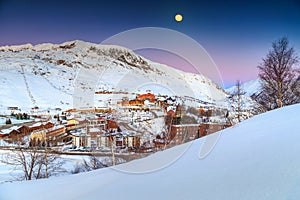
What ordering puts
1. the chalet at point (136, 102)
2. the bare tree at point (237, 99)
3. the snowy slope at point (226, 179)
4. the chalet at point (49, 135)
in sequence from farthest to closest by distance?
the bare tree at point (237, 99) → the chalet at point (49, 135) → the chalet at point (136, 102) → the snowy slope at point (226, 179)

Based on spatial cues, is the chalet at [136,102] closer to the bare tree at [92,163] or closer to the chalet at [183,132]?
the chalet at [183,132]

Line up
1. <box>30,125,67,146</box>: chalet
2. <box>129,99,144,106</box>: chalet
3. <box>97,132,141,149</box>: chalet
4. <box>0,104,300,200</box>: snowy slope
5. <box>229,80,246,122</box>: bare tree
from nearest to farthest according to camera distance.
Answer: <box>0,104,300,200</box>: snowy slope
<box>129,99,144,106</box>: chalet
<box>97,132,141,149</box>: chalet
<box>30,125,67,146</box>: chalet
<box>229,80,246,122</box>: bare tree

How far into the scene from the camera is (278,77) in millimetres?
4730

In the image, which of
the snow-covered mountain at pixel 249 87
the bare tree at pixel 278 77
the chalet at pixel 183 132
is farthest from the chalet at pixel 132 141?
the bare tree at pixel 278 77

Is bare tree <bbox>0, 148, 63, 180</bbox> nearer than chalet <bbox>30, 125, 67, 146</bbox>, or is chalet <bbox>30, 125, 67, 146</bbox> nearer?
chalet <bbox>30, 125, 67, 146</bbox>

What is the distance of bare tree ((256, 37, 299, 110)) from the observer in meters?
4.38

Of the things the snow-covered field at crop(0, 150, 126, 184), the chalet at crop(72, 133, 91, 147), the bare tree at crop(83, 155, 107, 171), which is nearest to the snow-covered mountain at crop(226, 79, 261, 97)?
the snow-covered field at crop(0, 150, 126, 184)

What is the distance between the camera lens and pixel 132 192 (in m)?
1.11

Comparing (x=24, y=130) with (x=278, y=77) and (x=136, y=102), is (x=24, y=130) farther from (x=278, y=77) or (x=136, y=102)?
(x=278, y=77)

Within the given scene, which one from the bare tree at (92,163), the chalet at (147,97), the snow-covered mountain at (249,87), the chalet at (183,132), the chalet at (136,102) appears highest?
the snow-covered mountain at (249,87)

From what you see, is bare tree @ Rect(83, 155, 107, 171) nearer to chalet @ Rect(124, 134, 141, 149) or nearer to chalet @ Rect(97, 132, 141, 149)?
Result: chalet @ Rect(97, 132, 141, 149)

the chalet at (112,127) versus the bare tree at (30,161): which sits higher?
the chalet at (112,127)

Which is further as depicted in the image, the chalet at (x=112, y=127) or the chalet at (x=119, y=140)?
the chalet at (x=119, y=140)

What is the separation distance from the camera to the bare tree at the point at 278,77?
438 centimetres
